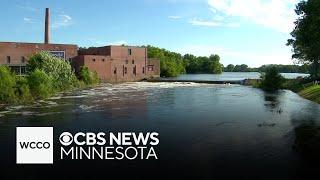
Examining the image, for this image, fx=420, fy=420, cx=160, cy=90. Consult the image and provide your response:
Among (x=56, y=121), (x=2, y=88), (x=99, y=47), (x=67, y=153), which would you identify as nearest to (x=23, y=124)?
(x=56, y=121)

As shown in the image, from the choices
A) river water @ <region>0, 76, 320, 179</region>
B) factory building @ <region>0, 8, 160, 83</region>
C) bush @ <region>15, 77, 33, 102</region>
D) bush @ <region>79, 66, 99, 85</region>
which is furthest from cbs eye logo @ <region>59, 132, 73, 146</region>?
bush @ <region>79, 66, 99, 85</region>

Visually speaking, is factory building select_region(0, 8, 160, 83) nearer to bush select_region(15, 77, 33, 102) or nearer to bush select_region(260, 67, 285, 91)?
bush select_region(15, 77, 33, 102)

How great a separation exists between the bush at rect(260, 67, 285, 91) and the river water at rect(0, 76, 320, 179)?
3302 centimetres

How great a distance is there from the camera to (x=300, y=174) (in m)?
19.9

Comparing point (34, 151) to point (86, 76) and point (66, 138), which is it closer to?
point (66, 138)

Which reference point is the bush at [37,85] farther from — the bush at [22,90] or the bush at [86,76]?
the bush at [86,76]

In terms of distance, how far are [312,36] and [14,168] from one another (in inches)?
1244

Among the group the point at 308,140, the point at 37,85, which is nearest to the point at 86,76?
the point at 37,85

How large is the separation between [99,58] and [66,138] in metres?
79.9

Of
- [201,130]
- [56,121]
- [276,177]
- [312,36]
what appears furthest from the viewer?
[312,36]

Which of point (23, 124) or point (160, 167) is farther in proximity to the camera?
point (23, 124)

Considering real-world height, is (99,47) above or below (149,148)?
above

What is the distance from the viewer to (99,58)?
108 metres

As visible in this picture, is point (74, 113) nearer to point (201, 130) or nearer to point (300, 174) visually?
point (201, 130)
